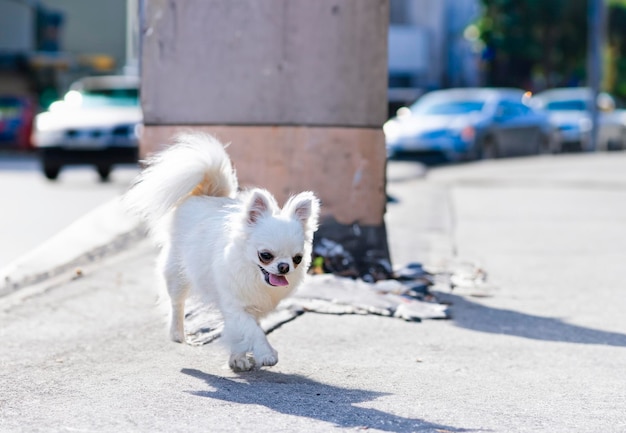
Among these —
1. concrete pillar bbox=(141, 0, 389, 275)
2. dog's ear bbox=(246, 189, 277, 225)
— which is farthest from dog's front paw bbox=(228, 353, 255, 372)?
concrete pillar bbox=(141, 0, 389, 275)

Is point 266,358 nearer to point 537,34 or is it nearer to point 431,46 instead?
point 537,34

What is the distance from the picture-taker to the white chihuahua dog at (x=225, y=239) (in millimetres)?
5672

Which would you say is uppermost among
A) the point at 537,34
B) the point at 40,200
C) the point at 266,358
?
the point at 537,34

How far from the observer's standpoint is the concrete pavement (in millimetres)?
5051

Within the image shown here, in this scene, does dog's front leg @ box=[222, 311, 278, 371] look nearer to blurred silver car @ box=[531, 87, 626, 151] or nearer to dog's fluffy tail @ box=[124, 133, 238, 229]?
dog's fluffy tail @ box=[124, 133, 238, 229]

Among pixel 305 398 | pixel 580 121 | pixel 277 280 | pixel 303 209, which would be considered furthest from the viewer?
pixel 580 121

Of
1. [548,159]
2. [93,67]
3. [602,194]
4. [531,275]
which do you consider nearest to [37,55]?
[93,67]

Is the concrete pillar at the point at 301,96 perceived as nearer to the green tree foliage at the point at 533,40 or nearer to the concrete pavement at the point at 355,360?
the concrete pavement at the point at 355,360

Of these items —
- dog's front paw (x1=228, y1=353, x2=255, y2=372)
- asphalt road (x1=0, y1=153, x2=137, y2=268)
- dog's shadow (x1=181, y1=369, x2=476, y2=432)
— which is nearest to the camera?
dog's shadow (x1=181, y1=369, x2=476, y2=432)

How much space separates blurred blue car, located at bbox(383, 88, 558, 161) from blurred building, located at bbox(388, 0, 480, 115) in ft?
83.3

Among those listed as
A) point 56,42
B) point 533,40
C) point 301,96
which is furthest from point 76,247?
point 533,40

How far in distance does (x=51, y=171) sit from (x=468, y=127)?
7889 millimetres

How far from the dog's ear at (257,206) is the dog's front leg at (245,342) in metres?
0.46

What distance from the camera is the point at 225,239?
238 inches
